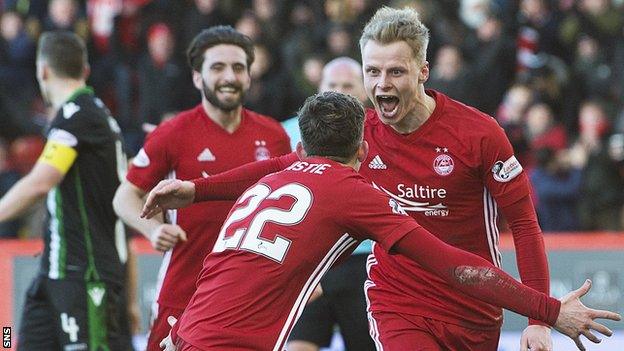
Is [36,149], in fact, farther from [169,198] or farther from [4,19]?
[169,198]

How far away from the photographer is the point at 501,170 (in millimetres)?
6039

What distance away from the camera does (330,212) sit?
525 centimetres

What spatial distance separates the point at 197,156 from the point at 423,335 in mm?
1964

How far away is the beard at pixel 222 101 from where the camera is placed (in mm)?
7547

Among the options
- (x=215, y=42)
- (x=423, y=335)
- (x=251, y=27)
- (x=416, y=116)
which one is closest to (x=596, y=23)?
(x=251, y=27)

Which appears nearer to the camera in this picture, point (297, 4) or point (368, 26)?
point (368, 26)

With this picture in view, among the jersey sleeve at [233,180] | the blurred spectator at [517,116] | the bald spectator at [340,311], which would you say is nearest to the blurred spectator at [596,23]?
the blurred spectator at [517,116]

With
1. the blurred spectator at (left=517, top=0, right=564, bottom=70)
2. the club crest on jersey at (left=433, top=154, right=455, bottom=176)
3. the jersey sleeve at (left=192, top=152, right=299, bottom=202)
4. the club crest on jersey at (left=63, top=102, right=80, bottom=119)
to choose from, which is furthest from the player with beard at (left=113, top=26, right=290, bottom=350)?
the blurred spectator at (left=517, top=0, right=564, bottom=70)

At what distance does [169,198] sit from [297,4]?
9747 millimetres

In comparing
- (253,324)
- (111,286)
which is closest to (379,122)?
(253,324)

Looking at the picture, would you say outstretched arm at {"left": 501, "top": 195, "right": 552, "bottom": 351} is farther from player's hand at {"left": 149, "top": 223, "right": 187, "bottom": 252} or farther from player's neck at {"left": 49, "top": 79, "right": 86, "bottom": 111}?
player's neck at {"left": 49, "top": 79, "right": 86, "bottom": 111}

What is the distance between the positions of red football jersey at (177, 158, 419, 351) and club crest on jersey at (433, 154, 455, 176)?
2.96 feet

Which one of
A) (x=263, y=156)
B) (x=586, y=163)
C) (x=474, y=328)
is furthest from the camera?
(x=586, y=163)

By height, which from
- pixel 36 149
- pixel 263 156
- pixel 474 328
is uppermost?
pixel 263 156
